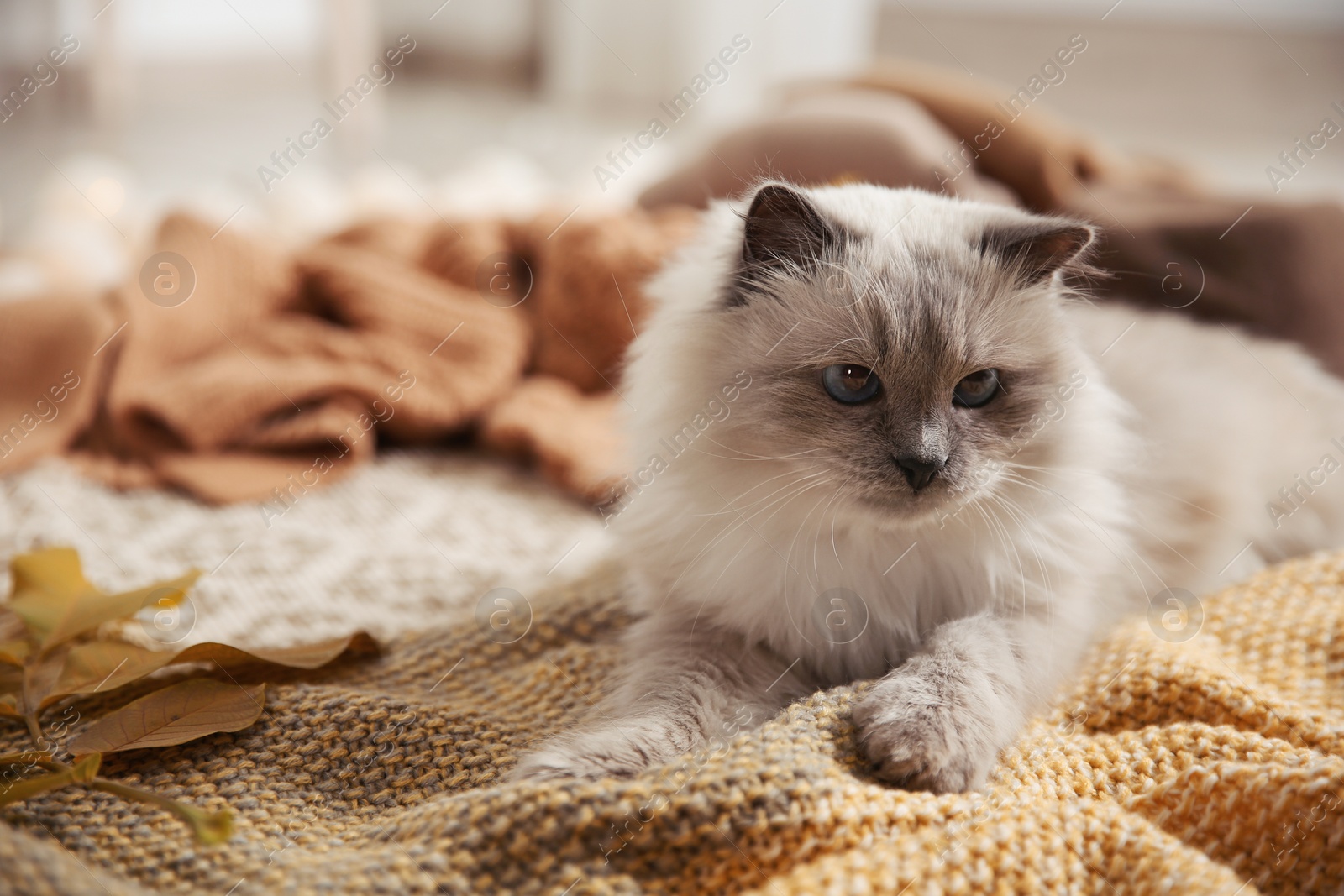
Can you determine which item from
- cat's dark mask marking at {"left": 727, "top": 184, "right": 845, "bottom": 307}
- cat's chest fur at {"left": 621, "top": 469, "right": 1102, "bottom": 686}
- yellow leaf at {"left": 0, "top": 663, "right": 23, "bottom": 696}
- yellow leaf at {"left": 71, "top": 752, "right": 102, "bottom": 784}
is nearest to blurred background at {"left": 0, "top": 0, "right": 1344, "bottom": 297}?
cat's dark mask marking at {"left": 727, "top": 184, "right": 845, "bottom": 307}

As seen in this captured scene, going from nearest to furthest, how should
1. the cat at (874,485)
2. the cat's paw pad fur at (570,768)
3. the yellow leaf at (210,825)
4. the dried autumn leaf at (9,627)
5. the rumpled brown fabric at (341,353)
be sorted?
the yellow leaf at (210,825)
the cat's paw pad fur at (570,768)
the cat at (874,485)
the dried autumn leaf at (9,627)
the rumpled brown fabric at (341,353)

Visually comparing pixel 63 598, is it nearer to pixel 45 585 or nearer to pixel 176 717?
pixel 45 585

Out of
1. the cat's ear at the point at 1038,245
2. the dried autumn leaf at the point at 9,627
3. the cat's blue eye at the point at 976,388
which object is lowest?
the dried autumn leaf at the point at 9,627

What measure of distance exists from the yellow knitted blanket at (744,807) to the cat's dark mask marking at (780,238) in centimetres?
56

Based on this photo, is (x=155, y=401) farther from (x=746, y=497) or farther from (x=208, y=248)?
(x=746, y=497)

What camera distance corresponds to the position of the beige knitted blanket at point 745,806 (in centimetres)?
97

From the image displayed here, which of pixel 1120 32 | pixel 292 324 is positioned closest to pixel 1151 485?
pixel 292 324

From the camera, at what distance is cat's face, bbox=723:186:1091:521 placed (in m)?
1.19

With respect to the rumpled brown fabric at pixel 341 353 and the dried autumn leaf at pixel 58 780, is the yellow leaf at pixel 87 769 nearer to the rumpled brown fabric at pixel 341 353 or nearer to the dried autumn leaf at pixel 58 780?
the dried autumn leaf at pixel 58 780

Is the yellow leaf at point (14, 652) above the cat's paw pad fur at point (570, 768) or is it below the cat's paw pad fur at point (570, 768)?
below

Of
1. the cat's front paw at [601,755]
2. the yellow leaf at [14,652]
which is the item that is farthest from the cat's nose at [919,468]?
the yellow leaf at [14,652]

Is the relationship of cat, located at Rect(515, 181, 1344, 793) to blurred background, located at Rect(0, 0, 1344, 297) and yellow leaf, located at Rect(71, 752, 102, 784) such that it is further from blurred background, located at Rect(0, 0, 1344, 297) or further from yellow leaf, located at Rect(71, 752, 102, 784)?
blurred background, located at Rect(0, 0, 1344, 297)

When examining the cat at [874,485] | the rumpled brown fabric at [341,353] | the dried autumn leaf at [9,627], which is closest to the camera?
the cat at [874,485]

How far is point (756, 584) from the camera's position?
134 cm
